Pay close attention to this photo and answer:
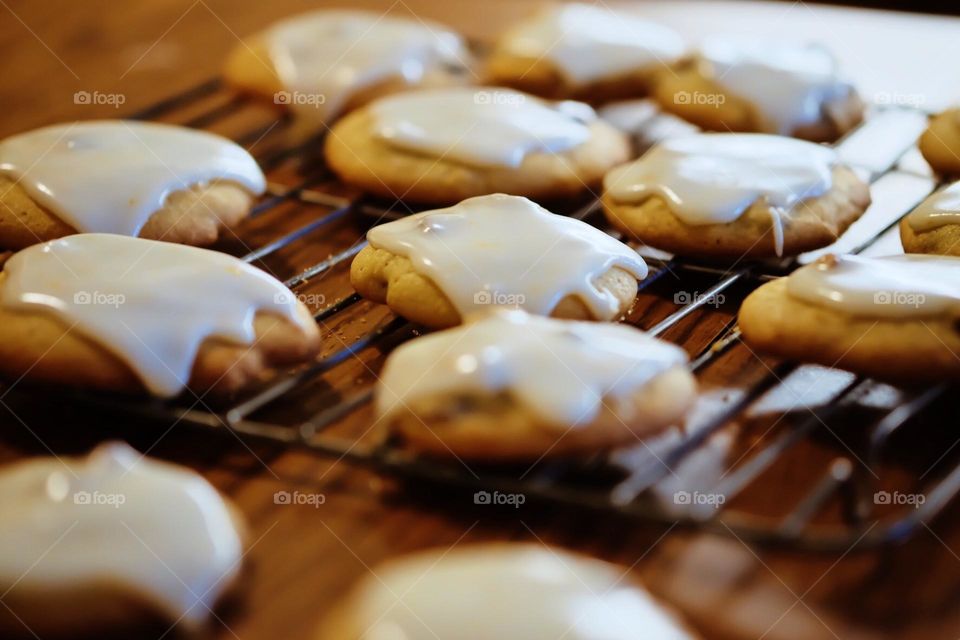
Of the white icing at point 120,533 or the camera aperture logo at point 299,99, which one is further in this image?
the camera aperture logo at point 299,99

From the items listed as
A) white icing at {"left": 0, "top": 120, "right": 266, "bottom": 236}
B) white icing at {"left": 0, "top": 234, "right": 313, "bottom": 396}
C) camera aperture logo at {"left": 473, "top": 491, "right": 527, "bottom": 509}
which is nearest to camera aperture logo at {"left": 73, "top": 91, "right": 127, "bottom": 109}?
white icing at {"left": 0, "top": 120, "right": 266, "bottom": 236}

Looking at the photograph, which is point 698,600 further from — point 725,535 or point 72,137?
point 72,137

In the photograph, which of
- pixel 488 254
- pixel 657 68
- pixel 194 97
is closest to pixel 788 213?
pixel 488 254

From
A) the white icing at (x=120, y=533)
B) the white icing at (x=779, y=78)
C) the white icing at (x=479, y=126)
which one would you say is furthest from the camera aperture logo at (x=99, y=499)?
the white icing at (x=779, y=78)

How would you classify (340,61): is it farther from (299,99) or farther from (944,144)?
(944,144)

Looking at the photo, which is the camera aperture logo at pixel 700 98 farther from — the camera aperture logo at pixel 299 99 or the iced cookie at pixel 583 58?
the camera aperture logo at pixel 299 99

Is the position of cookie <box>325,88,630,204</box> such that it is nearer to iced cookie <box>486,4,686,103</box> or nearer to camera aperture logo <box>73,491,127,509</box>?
iced cookie <box>486,4,686,103</box>
